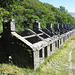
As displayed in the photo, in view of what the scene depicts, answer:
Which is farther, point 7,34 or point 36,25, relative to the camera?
point 36,25

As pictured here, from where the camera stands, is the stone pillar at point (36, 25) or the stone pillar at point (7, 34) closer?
the stone pillar at point (7, 34)

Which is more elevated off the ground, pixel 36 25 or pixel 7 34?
pixel 36 25

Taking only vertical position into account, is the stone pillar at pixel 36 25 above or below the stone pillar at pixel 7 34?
above

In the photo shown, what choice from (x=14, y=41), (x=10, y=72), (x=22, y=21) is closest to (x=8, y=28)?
(x=14, y=41)

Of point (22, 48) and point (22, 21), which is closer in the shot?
point (22, 48)

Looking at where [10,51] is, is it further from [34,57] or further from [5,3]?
[5,3]

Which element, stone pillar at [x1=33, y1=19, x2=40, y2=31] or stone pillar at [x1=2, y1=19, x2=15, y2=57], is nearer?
stone pillar at [x1=2, y1=19, x2=15, y2=57]

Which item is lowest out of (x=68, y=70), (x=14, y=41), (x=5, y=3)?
(x=68, y=70)

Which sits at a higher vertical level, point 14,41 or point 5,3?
point 5,3

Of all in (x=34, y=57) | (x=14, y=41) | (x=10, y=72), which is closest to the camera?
(x=10, y=72)

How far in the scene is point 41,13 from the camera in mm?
47500

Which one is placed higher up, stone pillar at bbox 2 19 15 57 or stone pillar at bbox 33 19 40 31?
stone pillar at bbox 33 19 40 31

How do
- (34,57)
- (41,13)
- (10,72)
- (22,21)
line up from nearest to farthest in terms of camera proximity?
1. (10,72)
2. (34,57)
3. (22,21)
4. (41,13)

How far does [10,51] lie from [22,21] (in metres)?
27.0
